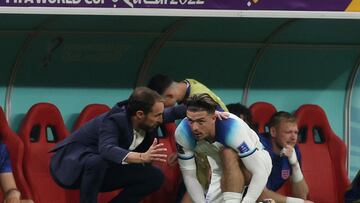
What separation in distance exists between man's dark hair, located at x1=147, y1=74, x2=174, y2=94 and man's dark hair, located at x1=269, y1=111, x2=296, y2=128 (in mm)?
929

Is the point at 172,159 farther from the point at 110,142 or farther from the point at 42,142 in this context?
the point at 42,142

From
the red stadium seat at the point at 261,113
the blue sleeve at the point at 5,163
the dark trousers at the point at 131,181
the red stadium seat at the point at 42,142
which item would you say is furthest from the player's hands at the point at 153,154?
the red stadium seat at the point at 261,113

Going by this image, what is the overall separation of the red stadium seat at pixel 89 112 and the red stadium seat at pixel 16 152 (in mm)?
604

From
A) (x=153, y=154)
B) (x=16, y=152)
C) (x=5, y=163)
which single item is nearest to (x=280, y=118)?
(x=153, y=154)

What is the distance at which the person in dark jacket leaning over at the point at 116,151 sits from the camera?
8383mm

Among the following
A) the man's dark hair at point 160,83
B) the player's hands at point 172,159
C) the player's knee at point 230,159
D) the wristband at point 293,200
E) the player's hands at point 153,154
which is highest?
the man's dark hair at point 160,83

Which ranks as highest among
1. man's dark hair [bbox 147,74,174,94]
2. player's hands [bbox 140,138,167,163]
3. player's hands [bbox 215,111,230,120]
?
man's dark hair [bbox 147,74,174,94]

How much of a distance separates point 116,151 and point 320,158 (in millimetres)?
2557

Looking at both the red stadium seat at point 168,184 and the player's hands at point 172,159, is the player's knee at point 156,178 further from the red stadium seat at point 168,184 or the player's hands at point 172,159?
the red stadium seat at point 168,184

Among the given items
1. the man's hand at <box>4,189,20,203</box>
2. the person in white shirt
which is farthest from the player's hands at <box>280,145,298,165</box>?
the man's hand at <box>4,189,20,203</box>

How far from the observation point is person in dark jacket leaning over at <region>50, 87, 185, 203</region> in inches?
330

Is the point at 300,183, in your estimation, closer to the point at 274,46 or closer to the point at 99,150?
the point at 274,46

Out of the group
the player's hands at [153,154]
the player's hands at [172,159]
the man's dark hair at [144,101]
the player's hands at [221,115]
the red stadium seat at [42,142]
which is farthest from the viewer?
the red stadium seat at [42,142]

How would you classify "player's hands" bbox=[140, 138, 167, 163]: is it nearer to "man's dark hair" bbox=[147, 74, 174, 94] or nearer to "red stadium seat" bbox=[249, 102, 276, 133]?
"man's dark hair" bbox=[147, 74, 174, 94]
